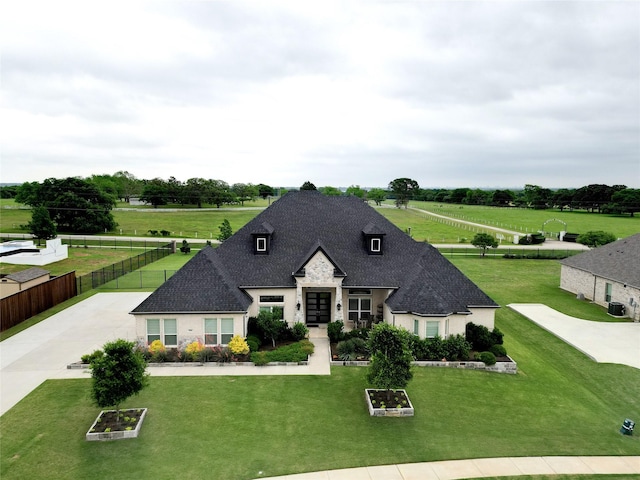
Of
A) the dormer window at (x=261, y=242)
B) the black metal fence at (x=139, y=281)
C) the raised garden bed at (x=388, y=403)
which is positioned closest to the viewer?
the raised garden bed at (x=388, y=403)

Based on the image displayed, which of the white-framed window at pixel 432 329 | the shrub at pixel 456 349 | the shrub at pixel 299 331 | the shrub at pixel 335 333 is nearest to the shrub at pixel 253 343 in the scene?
the shrub at pixel 299 331

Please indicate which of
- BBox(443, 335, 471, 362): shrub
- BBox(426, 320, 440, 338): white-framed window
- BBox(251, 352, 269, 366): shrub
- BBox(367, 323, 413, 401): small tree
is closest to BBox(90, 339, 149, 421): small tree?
BBox(251, 352, 269, 366): shrub

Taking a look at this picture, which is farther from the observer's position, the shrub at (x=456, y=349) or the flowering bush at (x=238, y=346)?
the shrub at (x=456, y=349)

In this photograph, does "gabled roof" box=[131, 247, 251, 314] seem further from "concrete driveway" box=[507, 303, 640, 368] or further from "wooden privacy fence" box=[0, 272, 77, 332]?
"concrete driveway" box=[507, 303, 640, 368]

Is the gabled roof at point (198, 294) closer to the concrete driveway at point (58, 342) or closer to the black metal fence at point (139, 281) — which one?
the concrete driveway at point (58, 342)

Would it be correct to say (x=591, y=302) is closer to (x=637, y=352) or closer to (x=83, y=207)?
(x=637, y=352)

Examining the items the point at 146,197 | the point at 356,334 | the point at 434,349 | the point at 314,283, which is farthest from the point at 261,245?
the point at 146,197

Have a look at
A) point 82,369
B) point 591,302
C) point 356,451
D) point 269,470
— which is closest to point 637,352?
point 591,302
